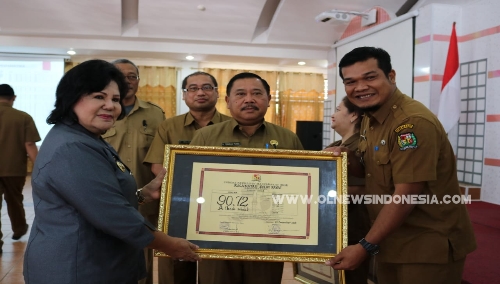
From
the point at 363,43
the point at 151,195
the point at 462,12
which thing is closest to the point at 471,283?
the point at 151,195

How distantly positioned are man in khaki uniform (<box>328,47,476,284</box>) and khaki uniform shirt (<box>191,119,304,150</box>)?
0.58 m

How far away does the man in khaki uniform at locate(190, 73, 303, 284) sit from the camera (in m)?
2.11

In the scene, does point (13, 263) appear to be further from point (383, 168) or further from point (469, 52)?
point (469, 52)

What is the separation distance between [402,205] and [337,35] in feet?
20.8

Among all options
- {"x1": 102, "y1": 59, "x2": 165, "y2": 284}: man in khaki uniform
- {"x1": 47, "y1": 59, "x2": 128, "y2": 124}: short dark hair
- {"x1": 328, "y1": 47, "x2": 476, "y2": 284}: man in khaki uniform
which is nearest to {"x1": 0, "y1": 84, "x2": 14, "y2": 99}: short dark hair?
{"x1": 102, "y1": 59, "x2": 165, "y2": 284}: man in khaki uniform

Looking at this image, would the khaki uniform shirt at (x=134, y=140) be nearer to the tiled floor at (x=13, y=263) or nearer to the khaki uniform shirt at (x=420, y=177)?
the tiled floor at (x=13, y=263)

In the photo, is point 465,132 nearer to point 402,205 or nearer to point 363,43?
point 363,43

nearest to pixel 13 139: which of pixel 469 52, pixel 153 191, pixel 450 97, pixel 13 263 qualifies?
pixel 13 263

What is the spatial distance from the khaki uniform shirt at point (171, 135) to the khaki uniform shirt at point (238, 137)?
435mm

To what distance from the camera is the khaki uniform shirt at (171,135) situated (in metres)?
2.62

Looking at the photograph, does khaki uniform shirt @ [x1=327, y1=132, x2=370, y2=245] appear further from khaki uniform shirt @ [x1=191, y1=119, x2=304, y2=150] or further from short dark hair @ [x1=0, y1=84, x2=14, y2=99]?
short dark hair @ [x1=0, y1=84, x2=14, y2=99]

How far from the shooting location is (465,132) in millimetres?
4703

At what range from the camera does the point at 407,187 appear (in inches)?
64.6

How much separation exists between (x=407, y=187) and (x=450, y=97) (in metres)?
3.41
